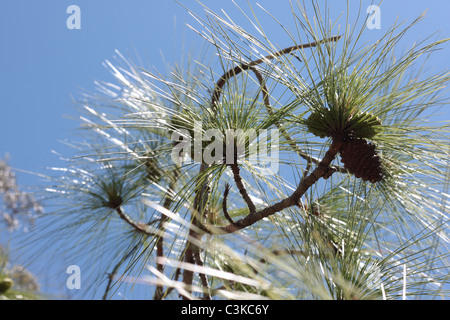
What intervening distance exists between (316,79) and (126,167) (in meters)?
0.65

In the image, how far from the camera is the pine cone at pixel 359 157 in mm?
736

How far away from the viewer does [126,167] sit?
1.27 meters

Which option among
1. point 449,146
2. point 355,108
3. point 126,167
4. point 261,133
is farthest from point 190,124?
point 126,167

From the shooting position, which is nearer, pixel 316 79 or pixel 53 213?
pixel 316 79

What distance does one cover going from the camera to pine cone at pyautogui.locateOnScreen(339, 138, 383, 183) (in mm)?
736

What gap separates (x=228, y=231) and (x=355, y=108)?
0.26 metres

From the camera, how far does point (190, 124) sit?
2.67 feet

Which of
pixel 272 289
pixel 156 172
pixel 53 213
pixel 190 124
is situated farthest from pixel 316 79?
pixel 53 213

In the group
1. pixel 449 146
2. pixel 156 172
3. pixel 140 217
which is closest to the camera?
pixel 449 146

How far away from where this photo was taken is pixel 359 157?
740 mm
